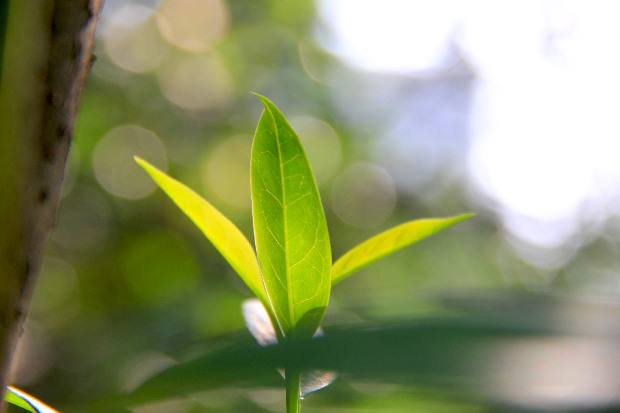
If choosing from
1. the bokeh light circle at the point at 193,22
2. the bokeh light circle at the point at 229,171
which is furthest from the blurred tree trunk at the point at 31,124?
the bokeh light circle at the point at 193,22

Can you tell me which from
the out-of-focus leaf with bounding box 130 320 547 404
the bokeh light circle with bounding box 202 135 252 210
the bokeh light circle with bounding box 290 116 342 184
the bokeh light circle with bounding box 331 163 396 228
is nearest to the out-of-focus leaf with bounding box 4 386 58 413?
the out-of-focus leaf with bounding box 130 320 547 404

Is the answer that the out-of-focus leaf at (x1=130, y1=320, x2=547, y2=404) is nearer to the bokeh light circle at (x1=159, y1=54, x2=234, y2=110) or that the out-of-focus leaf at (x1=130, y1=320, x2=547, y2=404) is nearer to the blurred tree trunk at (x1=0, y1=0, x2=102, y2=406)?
the blurred tree trunk at (x1=0, y1=0, x2=102, y2=406)

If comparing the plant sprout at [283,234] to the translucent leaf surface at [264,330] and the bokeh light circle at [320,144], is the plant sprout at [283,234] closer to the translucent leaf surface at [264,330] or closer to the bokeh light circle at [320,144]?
the translucent leaf surface at [264,330]

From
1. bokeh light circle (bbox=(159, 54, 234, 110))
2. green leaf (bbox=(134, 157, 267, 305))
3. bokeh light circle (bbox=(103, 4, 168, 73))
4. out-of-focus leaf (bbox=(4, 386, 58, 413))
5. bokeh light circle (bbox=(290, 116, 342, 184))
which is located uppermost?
bokeh light circle (bbox=(103, 4, 168, 73))

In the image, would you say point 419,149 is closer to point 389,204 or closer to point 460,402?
point 389,204

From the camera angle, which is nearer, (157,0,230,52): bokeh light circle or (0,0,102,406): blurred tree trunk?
(0,0,102,406): blurred tree trunk

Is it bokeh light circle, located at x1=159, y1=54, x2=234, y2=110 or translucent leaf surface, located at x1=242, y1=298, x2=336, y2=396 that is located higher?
bokeh light circle, located at x1=159, y1=54, x2=234, y2=110

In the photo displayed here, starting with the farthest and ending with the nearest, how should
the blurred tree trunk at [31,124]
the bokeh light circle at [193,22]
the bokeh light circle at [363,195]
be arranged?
the bokeh light circle at [363,195] → the bokeh light circle at [193,22] → the blurred tree trunk at [31,124]

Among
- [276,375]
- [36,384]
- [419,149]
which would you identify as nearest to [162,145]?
[36,384]
